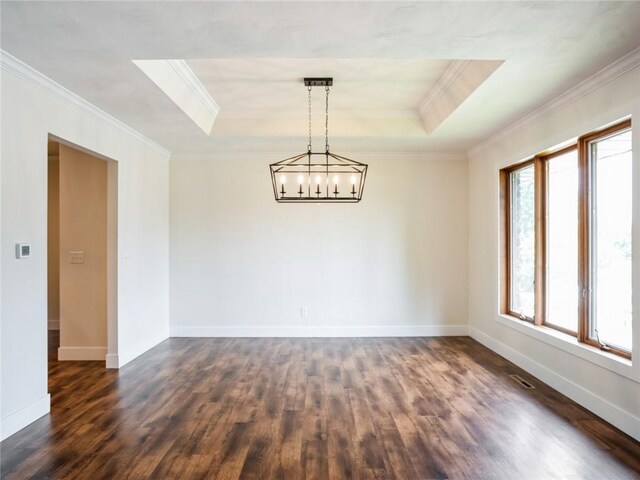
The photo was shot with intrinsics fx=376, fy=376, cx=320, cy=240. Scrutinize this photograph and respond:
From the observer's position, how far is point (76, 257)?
14.8 ft

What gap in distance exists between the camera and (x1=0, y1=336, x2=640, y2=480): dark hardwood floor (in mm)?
2297

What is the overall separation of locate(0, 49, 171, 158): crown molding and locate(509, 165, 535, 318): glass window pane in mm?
4611

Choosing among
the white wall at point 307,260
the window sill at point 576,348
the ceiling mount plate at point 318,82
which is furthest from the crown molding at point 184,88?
the window sill at point 576,348

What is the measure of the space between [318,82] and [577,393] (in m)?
3.70

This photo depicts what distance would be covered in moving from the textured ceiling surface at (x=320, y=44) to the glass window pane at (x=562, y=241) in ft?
2.30


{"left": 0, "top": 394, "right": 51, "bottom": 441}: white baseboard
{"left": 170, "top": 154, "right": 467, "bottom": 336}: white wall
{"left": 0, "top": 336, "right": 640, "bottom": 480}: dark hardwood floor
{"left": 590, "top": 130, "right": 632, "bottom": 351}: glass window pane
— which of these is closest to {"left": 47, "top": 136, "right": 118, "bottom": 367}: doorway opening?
{"left": 0, "top": 336, "right": 640, "bottom": 480}: dark hardwood floor

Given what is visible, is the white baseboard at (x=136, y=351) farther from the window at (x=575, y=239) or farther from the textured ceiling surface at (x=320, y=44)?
the window at (x=575, y=239)

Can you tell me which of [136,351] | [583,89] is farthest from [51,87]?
[583,89]

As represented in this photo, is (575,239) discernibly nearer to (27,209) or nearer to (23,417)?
(27,209)

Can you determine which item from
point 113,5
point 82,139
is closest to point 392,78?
point 113,5

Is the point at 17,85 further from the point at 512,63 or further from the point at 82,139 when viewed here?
the point at 512,63

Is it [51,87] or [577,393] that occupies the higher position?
[51,87]

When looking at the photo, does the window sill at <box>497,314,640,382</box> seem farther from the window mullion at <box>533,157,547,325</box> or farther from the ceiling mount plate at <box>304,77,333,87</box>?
the ceiling mount plate at <box>304,77,333,87</box>

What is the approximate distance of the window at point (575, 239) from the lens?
2934mm
